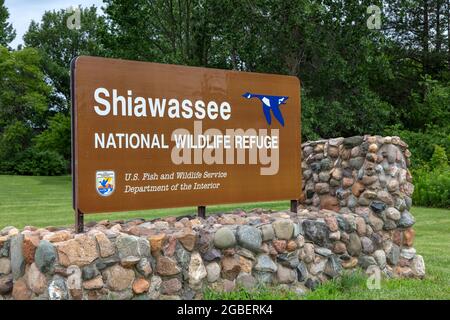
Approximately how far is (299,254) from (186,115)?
1.82m

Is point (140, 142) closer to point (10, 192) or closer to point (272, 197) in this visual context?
point (272, 197)

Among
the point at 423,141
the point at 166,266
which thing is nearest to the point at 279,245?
the point at 166,266

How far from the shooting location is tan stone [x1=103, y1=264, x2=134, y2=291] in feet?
15.8

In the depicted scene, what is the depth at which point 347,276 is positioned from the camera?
6.05 metres

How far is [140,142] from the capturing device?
5.52 metres

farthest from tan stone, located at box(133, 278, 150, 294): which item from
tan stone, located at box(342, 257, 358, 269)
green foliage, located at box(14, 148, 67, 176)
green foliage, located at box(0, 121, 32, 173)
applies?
green foliage, located at box(0, 121, 32, 173)

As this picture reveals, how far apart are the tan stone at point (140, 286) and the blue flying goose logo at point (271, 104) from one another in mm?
2436

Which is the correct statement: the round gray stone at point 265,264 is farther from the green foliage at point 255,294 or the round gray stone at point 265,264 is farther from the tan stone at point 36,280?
the tan stone at point 36,280

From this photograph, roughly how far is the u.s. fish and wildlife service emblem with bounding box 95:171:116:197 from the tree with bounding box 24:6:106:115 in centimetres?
3941

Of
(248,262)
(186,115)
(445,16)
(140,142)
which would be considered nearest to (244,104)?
(186,115)

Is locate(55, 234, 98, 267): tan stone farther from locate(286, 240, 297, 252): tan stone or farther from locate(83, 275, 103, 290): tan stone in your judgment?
locate(286, 240, 297, 252): tan stone

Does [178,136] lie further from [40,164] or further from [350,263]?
[40,164]

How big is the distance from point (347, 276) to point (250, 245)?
4.02ft

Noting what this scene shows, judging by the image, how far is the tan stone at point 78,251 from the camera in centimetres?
466
